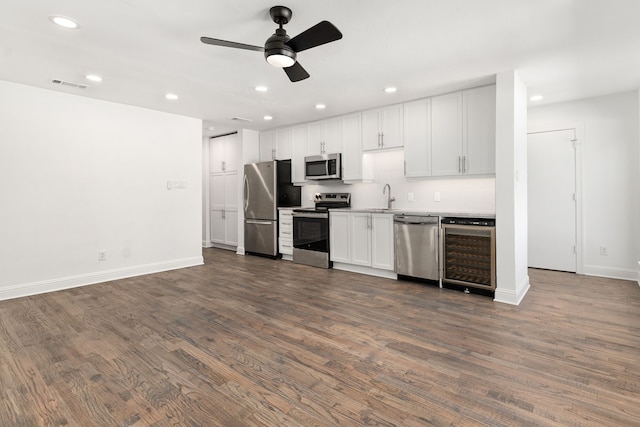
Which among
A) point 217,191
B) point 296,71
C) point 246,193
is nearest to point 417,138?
point 296,71

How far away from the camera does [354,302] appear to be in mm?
3541

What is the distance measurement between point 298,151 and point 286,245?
1728 mm

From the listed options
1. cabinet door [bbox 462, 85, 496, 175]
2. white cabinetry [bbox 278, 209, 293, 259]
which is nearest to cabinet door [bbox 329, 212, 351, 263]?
white cabinetry [bbox 278, 209, 293, 259]

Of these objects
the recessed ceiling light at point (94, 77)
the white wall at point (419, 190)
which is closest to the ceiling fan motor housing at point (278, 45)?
the recessed ceiling light at point (94, 77)

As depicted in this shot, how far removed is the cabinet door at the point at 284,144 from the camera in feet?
20.0

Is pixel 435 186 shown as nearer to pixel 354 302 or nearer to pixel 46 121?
pixel 354 302

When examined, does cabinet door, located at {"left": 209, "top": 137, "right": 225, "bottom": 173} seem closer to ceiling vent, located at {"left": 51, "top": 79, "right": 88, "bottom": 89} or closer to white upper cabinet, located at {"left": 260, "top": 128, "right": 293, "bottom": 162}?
white upper cabinet, located at {"left": 260, "top": 128, "right": 293, "bottom": 162}

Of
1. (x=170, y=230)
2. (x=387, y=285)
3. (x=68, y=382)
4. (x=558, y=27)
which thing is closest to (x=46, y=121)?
(x=170, y=230)

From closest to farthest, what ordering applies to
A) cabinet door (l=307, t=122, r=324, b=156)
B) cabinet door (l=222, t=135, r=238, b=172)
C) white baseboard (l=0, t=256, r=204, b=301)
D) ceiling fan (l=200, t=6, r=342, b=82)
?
ceiling fan (l=200, t=6, r=342, b=82)
white baseboard (l=0, t=256, r=204, b=301)
cabinet door (l=307, t=122, r=324, b=156)
cabinet door (l=222, t=135, r=238, b=172)

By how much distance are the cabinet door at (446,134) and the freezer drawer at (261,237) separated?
3.07 meters

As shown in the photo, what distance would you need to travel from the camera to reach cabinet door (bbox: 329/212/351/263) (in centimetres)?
503

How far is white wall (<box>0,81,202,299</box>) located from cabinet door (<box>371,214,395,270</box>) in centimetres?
300

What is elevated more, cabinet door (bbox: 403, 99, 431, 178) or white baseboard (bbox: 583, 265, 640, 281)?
cabinet door (bbox: 403, 99, 431, 178)

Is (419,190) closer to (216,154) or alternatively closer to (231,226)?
(231,226)
